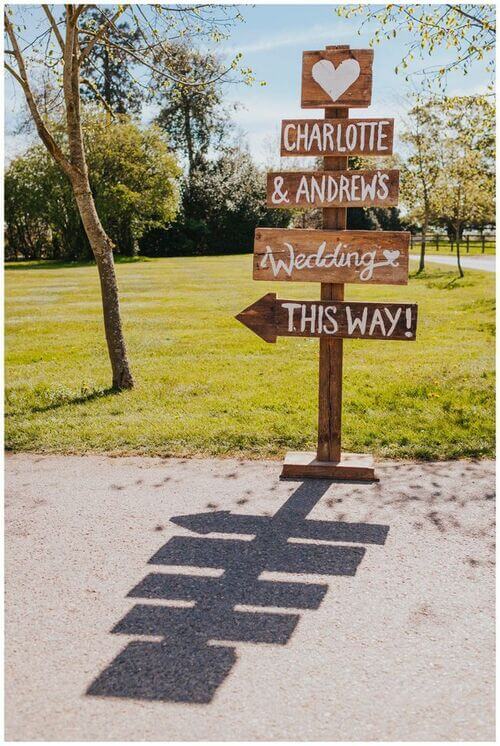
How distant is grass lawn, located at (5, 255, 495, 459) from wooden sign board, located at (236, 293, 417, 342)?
4.52 feet

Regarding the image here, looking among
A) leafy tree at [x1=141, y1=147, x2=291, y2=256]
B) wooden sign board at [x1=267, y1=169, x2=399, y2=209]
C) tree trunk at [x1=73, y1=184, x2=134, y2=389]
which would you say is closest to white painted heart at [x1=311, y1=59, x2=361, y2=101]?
wooden sign board at [x1=267, y1=169, x2=399, y2=209]

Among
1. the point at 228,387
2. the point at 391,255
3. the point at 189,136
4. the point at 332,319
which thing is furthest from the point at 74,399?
the point at 189,136

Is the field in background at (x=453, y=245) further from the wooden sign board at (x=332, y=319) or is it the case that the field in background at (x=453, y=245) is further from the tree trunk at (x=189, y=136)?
the wooden sign board at (x=332, y=319)

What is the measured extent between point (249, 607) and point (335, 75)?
14.1 feet

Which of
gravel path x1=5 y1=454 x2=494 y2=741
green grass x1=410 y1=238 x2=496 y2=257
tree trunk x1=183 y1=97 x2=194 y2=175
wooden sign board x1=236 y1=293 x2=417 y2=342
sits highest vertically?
tree trunk x1=183 y1=97 x2=194 y2=175

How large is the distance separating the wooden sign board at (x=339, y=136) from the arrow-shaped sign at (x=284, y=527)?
9.83 feet

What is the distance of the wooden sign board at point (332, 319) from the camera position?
570cm

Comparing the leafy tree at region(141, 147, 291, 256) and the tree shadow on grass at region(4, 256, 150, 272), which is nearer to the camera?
the tree shadow on grass at region(4, 256, 150, 272)

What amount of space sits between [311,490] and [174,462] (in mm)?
1430

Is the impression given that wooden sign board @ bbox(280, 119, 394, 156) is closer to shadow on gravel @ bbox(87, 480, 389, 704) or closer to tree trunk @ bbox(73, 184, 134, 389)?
shadow on gravel @ bbox(87, 480, 389, 704)

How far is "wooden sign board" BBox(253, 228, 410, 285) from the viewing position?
5.71m

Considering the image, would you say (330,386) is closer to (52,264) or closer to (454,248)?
(52,264)

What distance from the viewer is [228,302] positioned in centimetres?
1831

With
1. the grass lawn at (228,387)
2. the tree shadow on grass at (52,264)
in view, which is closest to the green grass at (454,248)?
the tree shadow on grass at (52,264)
